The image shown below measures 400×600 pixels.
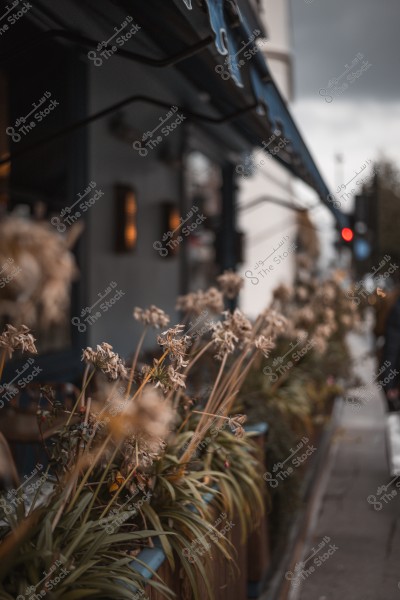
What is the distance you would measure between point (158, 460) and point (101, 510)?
33 centimetres

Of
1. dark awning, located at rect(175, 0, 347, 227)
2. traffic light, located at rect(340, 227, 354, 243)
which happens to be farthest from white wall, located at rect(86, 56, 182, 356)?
traffic light, located at rect(340, 227, 354, 243)

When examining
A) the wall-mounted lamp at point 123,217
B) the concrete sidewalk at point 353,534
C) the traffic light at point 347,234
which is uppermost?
the traffic light at point 347,234

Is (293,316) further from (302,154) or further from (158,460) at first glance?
(158,460)

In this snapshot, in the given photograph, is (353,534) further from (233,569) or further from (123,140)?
(123,140)

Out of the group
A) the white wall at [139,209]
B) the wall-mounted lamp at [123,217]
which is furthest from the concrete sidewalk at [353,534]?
the wall-mounted lamp at [123,217]

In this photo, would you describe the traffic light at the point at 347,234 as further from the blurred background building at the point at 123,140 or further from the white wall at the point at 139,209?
the white wall at the point at 139,209

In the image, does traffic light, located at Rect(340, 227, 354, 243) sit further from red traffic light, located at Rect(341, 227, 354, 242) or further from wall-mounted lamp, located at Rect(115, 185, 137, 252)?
wall-mounted lamp, located at Rect(115, 185, 137, 252)

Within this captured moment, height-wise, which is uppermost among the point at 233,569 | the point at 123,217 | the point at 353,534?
the point at 123,217

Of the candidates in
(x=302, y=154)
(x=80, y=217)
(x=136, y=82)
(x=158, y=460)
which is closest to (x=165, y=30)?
(x=158, y=460)

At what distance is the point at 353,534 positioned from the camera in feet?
18.9

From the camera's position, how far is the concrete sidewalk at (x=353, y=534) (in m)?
4.73

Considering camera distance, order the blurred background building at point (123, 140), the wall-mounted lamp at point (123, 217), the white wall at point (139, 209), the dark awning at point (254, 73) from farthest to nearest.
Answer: the wall-mounted lamp at point (123, 217)
the white wall at point (139, 209)
the blurred background building at point (123, 140)
the dark awning at point (254, 73)

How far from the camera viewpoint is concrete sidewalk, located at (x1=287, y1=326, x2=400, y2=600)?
473 cm

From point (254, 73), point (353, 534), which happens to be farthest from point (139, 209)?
point (254, 73)
